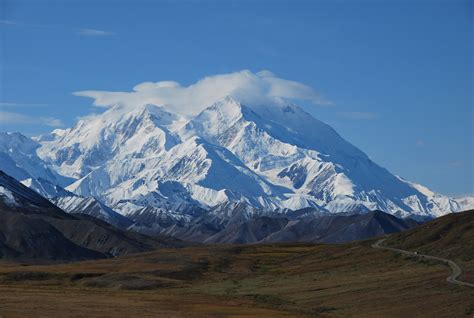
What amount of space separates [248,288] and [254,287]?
1.14 m

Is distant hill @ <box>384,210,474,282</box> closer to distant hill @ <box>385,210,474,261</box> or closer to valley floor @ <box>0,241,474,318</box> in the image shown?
distant hill @ <box>385,210,474,261</box>

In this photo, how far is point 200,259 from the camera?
629 ft

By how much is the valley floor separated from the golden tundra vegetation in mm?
121

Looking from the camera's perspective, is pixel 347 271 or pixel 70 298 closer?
pixel 70 298

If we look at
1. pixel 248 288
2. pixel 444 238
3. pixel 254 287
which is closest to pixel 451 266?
pixel 444 238

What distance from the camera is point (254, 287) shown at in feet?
449

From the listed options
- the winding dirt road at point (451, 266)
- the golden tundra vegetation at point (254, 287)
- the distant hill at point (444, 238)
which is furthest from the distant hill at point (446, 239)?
the winding dirt road at point (451, 266)

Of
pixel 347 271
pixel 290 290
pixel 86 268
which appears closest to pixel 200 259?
pixel 86 268

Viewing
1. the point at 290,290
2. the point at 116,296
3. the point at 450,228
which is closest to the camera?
the point at 116,296

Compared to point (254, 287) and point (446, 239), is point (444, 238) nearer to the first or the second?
point (446, 239)

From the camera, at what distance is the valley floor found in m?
95.4

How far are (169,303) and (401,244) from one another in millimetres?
67096

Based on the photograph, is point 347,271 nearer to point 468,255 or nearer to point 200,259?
point 468,255

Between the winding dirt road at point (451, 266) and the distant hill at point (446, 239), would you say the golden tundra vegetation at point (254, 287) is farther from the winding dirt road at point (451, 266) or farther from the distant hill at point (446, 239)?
the winding dirt road at point (451, 266)
